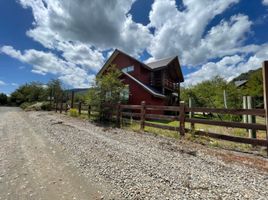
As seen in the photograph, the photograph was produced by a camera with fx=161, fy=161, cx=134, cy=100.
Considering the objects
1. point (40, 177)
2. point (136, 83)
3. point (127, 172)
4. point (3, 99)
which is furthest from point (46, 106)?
point (3, 99)

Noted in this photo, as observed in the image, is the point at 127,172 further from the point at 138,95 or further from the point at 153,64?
the point at 153,64

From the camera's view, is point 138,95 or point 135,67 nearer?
point 138,95

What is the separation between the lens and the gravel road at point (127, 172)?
9.07ft

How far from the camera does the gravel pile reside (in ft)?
9.09

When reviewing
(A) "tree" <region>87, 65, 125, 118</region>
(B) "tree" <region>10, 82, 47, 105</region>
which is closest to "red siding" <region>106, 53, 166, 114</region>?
(A) "tree" <region>87, 65, 125, 118</region>

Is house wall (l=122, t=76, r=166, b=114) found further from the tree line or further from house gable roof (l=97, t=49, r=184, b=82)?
the tree line

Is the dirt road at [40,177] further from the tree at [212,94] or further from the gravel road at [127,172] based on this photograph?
the tree at [212,94]

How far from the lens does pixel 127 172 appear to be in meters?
3.51

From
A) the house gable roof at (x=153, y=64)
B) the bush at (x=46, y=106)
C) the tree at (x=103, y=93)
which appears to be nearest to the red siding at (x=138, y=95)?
the house gable roof at (x=153, y=64)

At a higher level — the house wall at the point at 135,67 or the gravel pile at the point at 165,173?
the house wall at the point at 135,67

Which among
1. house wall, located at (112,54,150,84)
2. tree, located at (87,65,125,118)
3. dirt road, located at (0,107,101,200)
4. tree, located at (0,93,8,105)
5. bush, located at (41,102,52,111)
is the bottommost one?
dirt road, located at (0,107,101,200)

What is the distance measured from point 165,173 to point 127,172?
0.83 metres

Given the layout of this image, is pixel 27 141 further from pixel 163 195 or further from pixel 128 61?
pixel 128 61

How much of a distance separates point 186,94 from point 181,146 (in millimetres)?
21254
